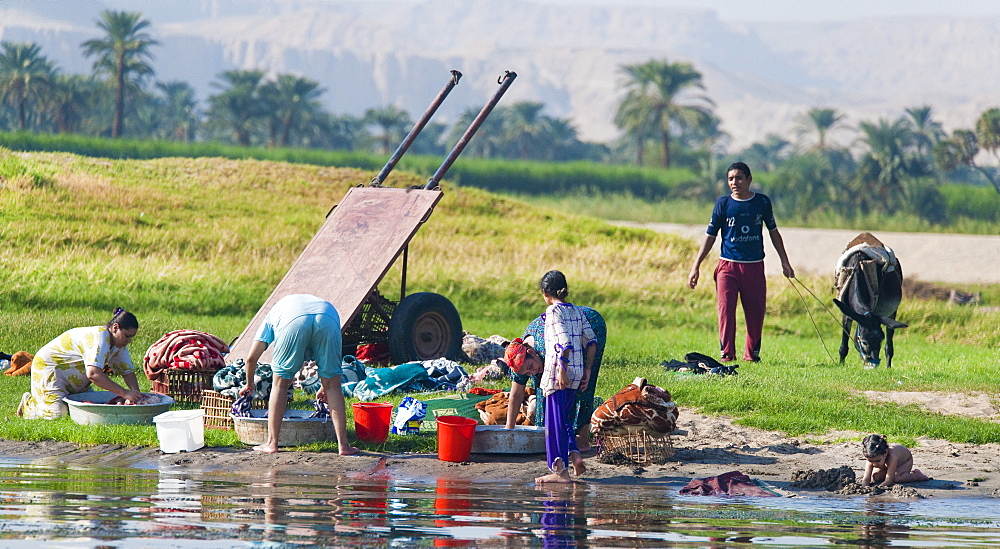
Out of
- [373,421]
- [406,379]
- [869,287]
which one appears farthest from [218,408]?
[869,287]

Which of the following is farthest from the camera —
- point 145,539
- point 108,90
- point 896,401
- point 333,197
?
point 108,90

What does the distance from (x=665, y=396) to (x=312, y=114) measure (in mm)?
100099

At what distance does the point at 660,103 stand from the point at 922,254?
2234 inches

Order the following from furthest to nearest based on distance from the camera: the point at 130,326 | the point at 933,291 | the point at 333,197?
the point at 333,197 → the point at 933,291 → the point at 130,326

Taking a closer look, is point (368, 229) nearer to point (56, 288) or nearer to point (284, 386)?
point (284, 386)

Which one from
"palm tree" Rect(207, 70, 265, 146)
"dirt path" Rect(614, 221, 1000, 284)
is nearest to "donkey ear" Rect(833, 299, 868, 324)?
"dirt path" Rect(614, 221, 1000, 284)

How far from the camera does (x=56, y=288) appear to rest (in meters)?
21.4

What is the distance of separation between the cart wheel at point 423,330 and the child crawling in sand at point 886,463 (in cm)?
626

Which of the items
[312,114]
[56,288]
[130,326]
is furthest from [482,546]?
[312,114]

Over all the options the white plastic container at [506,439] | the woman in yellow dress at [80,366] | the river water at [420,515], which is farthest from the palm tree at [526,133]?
the river water at [420,515]

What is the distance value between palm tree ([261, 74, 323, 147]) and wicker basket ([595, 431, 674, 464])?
96.4 meters

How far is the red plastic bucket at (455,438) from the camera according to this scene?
955cm

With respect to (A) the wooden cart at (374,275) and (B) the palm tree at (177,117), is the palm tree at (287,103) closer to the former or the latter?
(B) the palm tree at (177,117)

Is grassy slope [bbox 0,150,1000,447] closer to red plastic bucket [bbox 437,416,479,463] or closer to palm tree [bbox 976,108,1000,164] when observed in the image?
red plastic bucket [bbox 437,416,479,463]
